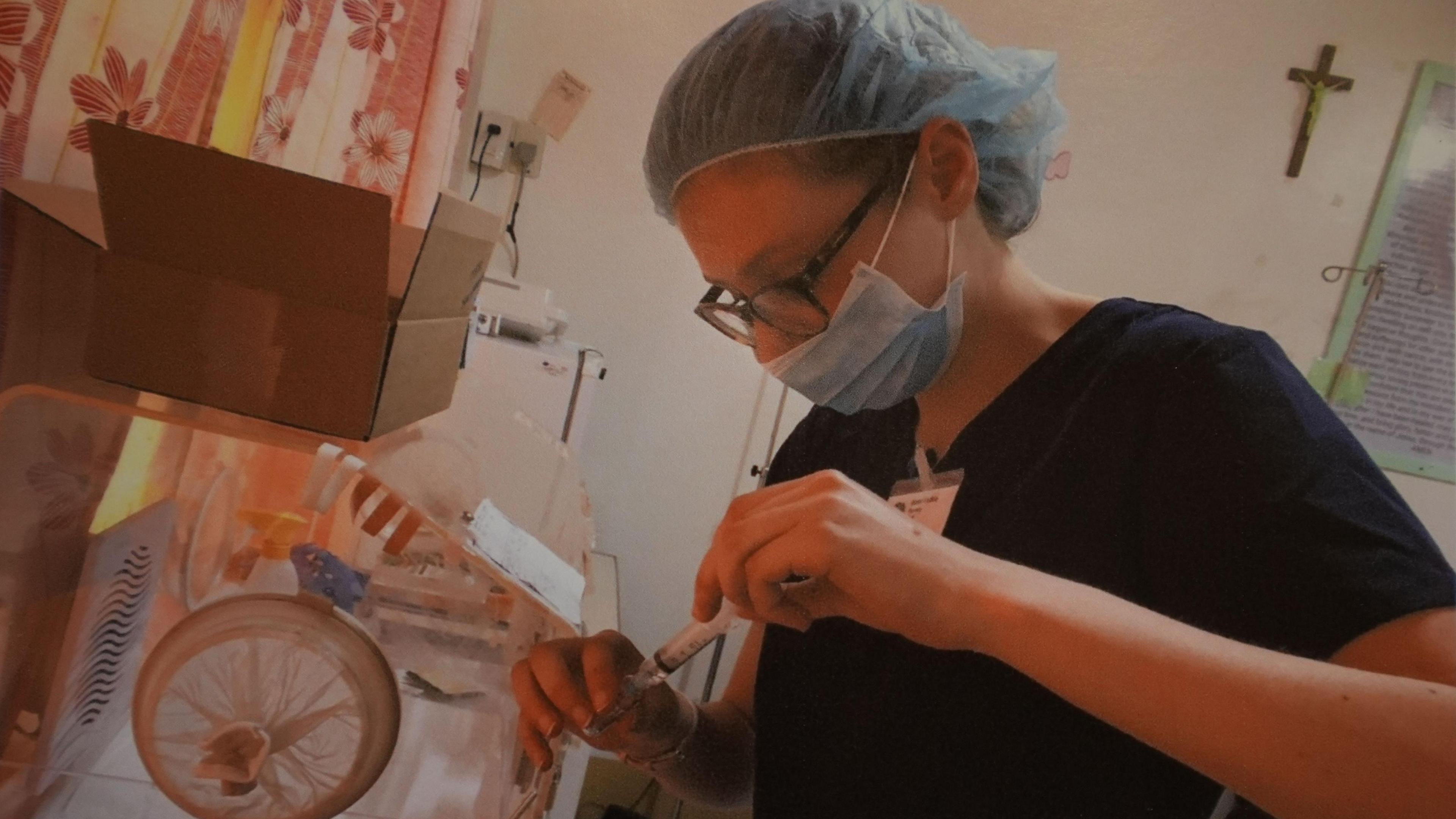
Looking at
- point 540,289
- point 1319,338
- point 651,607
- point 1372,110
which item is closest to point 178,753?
point 540,289

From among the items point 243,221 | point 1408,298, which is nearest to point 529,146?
point 243,221

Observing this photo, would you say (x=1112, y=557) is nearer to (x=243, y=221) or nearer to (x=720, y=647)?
(x=243, y=221)

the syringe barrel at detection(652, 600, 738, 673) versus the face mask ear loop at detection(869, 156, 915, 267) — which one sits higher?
the face mask ear loop at detection(869, 156, 915, 267)

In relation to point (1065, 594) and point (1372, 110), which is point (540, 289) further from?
point (1372, 110)

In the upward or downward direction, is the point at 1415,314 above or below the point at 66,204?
above

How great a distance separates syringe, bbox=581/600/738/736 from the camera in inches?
27.4

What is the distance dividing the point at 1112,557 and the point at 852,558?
256mm

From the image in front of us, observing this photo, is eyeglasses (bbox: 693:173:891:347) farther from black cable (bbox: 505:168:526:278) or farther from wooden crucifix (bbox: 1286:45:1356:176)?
wooden crucifix (bbox: 1286:45:1356:176)

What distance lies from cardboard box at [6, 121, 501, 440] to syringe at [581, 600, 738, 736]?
0.32 m

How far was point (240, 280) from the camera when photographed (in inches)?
26.9

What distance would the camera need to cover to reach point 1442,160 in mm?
2438

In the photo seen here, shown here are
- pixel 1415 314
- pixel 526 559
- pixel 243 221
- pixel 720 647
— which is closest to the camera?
pixel 243 221

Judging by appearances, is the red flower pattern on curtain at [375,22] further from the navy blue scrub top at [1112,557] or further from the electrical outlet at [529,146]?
the navy blue scrub top at [1112,557]

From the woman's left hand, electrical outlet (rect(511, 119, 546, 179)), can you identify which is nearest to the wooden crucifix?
electrical outlet (rect(511, 119, 546, 179))
